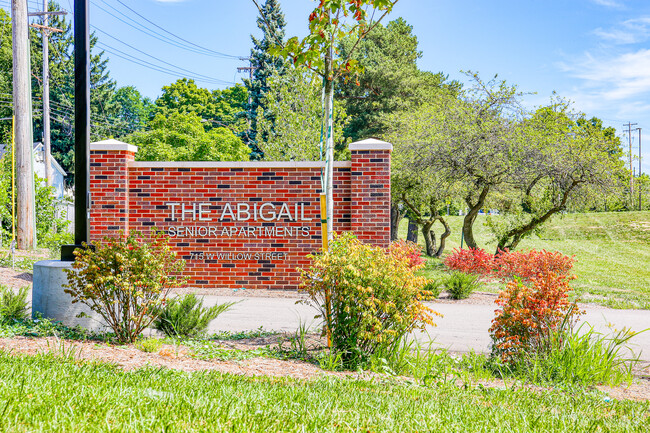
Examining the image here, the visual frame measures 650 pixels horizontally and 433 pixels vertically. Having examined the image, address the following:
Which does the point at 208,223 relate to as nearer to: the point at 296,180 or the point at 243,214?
the point at 243,214

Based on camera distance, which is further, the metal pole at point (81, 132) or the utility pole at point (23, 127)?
the utility pole at point (23, 127)

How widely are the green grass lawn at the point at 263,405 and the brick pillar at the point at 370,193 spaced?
551 cm

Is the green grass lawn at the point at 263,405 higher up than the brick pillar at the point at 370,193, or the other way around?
the brick pillar at the point at 370,193

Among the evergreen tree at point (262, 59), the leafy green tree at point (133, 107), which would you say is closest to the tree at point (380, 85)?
the evergreen tree at point (262, 59)

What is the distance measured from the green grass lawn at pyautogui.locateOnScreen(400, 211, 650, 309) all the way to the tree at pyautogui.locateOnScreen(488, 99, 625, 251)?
9.85 feet

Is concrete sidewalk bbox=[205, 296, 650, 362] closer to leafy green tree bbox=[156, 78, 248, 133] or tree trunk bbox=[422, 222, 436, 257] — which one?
tree trunk bbox=[422, 222, 436, 257]

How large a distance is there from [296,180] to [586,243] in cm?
3365

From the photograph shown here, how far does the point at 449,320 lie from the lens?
28.3ft

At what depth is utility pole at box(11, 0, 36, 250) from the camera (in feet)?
54.0

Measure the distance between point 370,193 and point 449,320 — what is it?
2.83 m

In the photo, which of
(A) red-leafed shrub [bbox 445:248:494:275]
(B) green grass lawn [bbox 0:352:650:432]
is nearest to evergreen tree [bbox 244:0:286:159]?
(A) red-leafed shrub [bbox 445:248:494:275]

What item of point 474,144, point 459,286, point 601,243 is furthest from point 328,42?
point 601,243

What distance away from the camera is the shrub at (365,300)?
5.44m

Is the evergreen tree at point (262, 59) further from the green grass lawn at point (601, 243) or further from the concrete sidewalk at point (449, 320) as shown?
the concrete sidewalk at point (449, 320)
